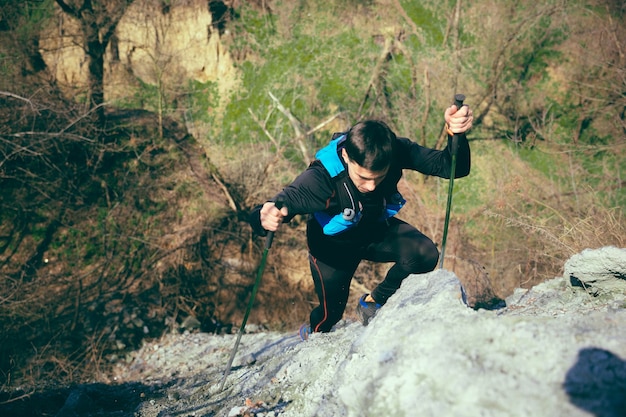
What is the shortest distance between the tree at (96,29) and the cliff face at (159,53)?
655 mm

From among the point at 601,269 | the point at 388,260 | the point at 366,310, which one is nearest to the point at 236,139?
the point at 366,310

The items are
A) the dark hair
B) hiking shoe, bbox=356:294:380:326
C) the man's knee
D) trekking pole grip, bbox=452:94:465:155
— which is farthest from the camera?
hiking shoe, bbox=356:294:380:326

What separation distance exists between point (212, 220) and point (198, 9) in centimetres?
508

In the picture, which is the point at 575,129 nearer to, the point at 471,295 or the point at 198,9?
the point at 471,295

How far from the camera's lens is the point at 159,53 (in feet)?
32.9

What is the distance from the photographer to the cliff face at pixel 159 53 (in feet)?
33.4

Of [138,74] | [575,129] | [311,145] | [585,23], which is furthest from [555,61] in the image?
[138,74]

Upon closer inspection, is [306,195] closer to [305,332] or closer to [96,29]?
[305,332]

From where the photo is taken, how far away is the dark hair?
2.79 m

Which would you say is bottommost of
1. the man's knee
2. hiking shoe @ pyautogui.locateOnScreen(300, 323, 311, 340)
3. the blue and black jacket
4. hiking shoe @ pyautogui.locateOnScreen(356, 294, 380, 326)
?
hiking shoe @ pyautogui.locateOnScreen(300, 323, 311, 340)

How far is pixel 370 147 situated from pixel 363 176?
201 millimetres

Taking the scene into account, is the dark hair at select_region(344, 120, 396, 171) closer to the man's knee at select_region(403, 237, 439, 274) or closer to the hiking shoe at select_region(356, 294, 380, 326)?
the man's knee at select_region(403, 237, 439, 274)

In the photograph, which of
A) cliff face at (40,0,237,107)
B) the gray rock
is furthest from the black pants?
cliff face at (40,0,237,107)

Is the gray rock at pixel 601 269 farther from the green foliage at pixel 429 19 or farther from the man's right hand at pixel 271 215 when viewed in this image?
the green foliage at pixel 429 19
